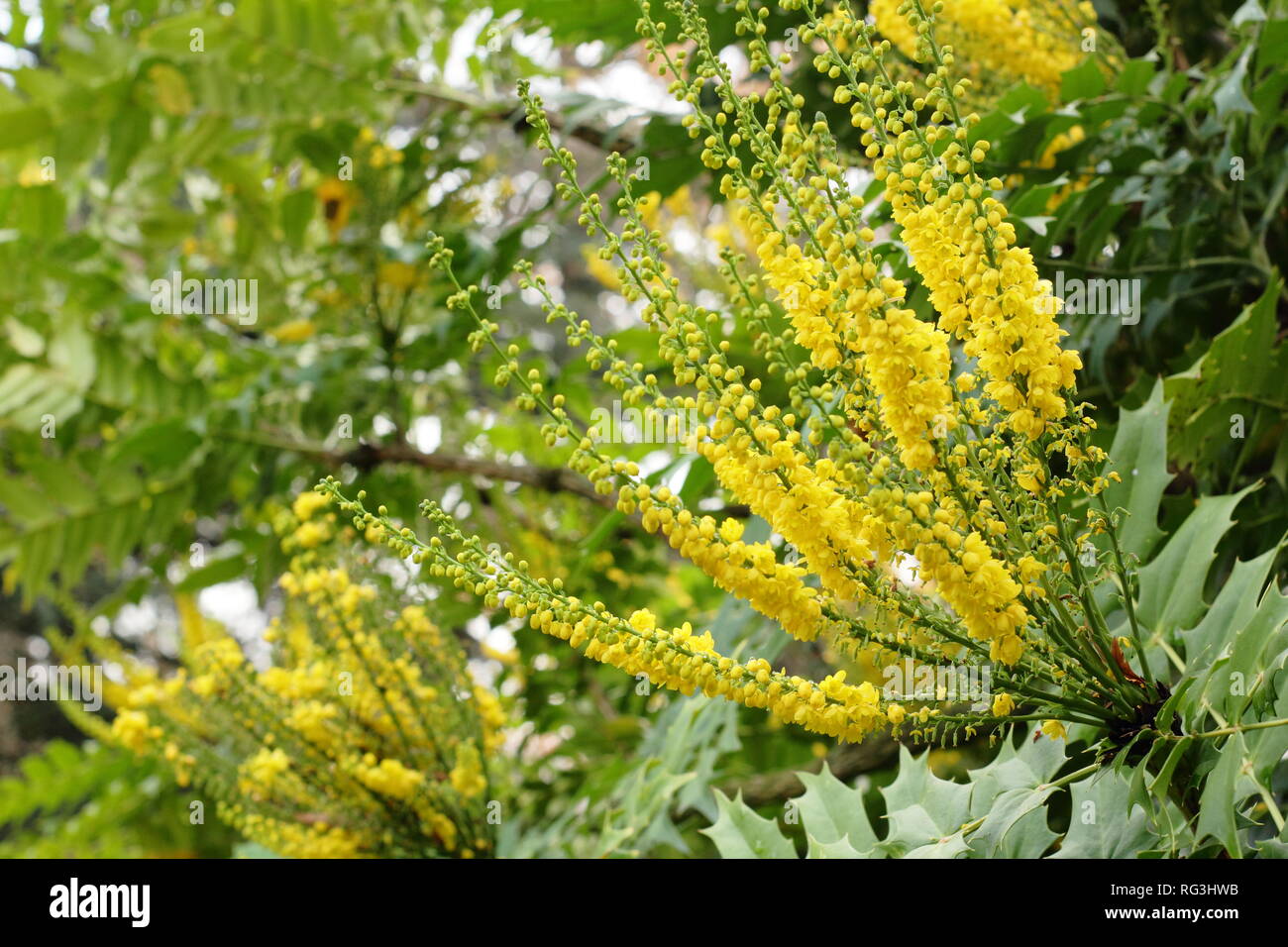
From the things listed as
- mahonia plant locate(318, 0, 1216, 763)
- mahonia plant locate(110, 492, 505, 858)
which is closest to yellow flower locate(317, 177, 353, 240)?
mahonia plant locate(110, 492, 505, 858)

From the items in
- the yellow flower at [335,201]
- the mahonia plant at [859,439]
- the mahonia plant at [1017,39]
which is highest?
the yellow flower at [335,201]

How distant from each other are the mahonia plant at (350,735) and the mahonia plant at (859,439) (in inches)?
41.2

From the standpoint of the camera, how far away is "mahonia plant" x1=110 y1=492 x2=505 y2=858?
2031mm

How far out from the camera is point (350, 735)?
2.04m

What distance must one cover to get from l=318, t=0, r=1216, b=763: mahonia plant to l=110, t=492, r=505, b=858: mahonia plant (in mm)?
1048

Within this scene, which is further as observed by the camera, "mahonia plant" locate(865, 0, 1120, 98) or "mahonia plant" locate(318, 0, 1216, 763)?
"mahonia plant" locate(865, 0, 1120, 98)

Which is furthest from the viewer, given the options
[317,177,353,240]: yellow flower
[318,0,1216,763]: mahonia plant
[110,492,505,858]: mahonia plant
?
[317,177,353,240]: yellow flower

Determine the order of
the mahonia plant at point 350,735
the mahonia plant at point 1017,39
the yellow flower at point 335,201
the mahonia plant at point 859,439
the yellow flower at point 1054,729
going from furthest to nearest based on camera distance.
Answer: the yellow flower at point 335,201 → the mahonia plant at point 350,735 → the mahonia plant at point 1017,39 → the yellow flower at point 1054,729 → the mahonia plant at point 859,439

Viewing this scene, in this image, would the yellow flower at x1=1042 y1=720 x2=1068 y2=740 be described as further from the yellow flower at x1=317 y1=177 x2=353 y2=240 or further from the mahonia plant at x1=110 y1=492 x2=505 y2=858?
the yellow flower at x1=317 y1=177 x2=353 y2=240

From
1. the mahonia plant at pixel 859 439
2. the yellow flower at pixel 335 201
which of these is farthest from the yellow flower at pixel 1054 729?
the yellow flower at pixel 335 201

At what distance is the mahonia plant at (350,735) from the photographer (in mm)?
2031

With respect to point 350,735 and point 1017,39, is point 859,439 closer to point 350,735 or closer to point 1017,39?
point 1017,39

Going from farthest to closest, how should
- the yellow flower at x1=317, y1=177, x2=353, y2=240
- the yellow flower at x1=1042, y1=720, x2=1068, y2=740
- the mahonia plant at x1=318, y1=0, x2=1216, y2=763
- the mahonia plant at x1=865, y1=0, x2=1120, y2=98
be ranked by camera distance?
the yellow flower at x1=317, y1=177, x2=353, y2=240 < the mahonia plant at x1=865, y1=0, x2=1120, y2=98 < the yellow flower at x1=1042, y1=720, x2=1068, y2=740 < the mahonia plant at x1=318, y1=0, x2=1216, y2=763

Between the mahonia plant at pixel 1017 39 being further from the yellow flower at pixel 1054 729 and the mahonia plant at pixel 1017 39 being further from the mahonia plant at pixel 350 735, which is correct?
the mahonia plant at pixel 350 735
